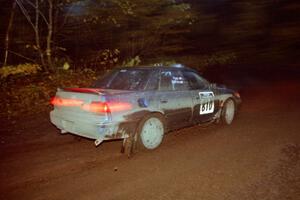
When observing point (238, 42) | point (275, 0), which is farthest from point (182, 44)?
point (275, 0)

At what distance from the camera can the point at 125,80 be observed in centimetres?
660

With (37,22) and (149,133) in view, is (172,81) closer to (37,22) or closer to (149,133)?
(149,133)

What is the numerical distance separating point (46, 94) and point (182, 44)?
16.0 feet

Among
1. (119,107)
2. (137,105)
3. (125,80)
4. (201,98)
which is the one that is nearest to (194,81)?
(201,98)

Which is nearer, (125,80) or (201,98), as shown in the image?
(125,80)

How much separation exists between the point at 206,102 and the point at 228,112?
1.08 meters

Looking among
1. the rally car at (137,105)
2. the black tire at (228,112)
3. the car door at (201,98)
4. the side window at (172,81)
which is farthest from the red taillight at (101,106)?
the black tire at (228,112)

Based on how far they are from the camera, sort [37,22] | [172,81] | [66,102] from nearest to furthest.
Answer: [66,102], [172,81], [37,22]

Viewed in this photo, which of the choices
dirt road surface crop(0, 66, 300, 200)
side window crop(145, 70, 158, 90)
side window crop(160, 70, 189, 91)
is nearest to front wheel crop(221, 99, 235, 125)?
dirt road surface crop(0, 66, 300, 200)

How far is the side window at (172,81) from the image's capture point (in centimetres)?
660

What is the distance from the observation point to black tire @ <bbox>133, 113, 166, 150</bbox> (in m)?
6.06

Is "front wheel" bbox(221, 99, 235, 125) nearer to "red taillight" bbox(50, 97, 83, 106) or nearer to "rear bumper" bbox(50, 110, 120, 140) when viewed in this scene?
"rear bumper" bbox(50, 110, 120, 140)

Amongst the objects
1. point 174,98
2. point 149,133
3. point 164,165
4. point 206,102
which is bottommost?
point 164,165

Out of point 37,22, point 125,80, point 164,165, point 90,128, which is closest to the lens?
point 164,165
